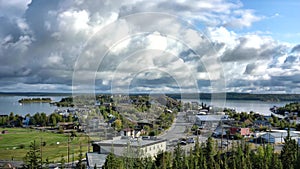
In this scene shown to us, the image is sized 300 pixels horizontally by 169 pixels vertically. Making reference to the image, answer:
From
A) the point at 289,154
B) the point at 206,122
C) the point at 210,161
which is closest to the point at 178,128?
the point at 206,122

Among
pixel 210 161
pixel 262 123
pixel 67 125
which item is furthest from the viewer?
pixel 67 125

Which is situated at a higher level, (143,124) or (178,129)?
(143,124)

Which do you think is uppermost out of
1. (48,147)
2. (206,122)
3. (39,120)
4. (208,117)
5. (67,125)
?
(208,117)

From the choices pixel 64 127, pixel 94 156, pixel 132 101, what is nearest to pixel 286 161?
pixel 94 156

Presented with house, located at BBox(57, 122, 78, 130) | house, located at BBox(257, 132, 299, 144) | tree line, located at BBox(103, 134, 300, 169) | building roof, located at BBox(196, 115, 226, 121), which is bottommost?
house, located at BBox(57, 122, 78, 130)

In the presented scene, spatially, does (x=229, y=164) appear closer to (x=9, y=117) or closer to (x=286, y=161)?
(x=286, y=161)

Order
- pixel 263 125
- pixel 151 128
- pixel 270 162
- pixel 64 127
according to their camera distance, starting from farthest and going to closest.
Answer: pixel 64 127, pixel 263 125, pixel 151 128, pixel 270 162

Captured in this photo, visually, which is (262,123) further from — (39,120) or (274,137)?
(39,120)

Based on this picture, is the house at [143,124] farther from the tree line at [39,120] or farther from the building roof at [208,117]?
the tree line at [39,120]

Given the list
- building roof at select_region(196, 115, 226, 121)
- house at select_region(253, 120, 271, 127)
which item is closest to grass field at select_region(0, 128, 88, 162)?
building roof at select_region(196, 115, 226, 121)

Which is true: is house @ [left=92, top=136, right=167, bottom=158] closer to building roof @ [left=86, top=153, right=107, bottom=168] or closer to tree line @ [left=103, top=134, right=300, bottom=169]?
building roof @ [left=86, top=153, right=107, bottom=168]

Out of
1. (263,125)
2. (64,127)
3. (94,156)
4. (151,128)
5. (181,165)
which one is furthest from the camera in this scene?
(64,127)
